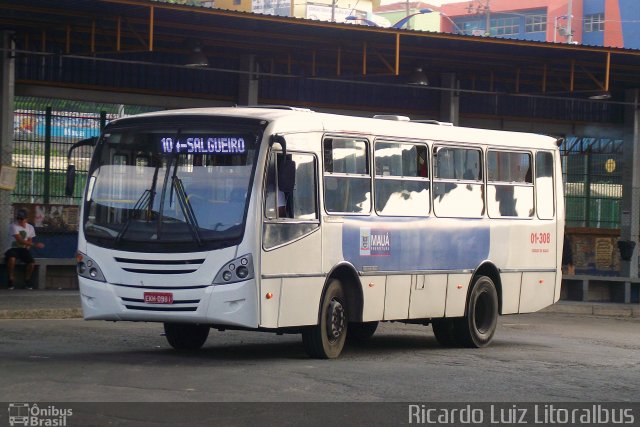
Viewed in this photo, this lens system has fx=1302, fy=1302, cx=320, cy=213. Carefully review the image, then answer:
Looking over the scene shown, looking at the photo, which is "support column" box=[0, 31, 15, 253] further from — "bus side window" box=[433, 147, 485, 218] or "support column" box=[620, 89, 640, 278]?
"support column" box=[620, 89, 640, 278]

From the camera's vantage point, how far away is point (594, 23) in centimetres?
10244

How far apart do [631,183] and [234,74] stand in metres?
11.4

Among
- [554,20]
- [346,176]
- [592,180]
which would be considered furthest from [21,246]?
[554,20]

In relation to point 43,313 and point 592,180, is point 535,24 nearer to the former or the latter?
point 592,180

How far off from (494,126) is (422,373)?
78.0 feet

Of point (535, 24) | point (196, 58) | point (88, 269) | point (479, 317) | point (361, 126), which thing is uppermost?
point (535, 24)

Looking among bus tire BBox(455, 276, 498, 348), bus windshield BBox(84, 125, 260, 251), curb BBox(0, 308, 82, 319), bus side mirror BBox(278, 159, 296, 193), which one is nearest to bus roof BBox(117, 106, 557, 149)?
bus windshield BBox(84, 125, 260, 251)

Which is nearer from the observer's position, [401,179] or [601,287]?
[401,179]

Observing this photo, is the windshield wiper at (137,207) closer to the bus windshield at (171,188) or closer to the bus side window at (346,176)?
the bus windshield at (171,188)

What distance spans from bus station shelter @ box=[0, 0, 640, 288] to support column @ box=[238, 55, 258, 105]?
0.04 metres

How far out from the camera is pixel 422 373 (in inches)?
538

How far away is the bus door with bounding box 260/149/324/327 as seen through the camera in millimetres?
13844
